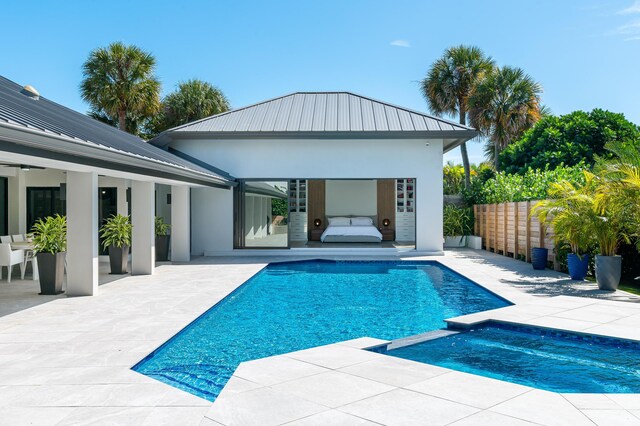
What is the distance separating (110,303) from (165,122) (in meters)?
18.7

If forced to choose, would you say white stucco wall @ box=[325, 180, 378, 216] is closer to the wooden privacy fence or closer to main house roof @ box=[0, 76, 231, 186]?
the wooden privacy fence

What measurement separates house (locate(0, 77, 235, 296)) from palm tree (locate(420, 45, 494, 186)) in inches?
560

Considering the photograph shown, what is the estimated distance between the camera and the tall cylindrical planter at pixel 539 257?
12312mm

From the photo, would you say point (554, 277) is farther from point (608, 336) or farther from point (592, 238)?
point (608, 336)

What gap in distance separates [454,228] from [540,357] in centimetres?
1397

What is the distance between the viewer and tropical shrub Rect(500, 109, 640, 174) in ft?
88.8

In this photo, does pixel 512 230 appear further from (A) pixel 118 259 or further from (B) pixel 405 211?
(A) pixel 118 259

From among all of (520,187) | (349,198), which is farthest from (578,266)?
(349,198)

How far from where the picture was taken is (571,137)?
2770 cm

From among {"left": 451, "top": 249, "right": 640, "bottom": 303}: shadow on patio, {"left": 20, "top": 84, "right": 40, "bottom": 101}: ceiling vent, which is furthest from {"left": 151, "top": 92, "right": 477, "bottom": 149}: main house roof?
{"left": 20, "top": 84, "right": 40, "bottom": 101}: ceiling vent

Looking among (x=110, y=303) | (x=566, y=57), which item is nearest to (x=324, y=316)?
(x=110, y=303)

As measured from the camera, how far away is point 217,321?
7.52 m

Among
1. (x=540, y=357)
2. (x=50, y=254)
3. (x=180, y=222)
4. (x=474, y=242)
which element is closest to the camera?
(x=540, y=357)

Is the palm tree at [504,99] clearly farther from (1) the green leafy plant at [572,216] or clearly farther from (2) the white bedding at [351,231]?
(1) the green leafy plant at [572,216]
